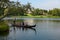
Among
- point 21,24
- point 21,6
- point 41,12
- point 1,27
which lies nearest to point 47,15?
point 41,12

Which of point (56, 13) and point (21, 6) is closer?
point (21, 6)

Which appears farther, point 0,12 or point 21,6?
point 21,6

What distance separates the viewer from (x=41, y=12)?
134 m

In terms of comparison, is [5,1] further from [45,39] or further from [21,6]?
[45,39]

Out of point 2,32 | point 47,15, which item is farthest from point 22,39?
point 47,15

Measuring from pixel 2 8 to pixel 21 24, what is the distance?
1373 inches

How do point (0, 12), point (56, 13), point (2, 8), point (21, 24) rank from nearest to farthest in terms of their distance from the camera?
point (0, 12) < point (2, 8) < point (21, 24) < point (56, 13)

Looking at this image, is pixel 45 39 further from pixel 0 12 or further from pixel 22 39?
pixel 0 12

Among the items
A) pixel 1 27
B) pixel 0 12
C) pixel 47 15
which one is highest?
pixel 0 12

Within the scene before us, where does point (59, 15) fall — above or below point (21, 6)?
below

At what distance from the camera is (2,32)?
31422 mm

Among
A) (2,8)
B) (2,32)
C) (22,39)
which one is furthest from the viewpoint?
(2,32)

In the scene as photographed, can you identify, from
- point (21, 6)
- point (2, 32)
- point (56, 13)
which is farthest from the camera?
point (56, 13)

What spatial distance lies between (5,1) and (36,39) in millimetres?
12023
